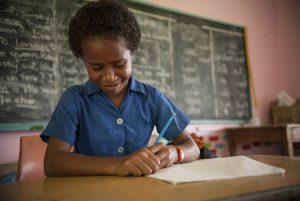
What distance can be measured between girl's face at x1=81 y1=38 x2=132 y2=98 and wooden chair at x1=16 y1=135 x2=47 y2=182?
1.82 ft

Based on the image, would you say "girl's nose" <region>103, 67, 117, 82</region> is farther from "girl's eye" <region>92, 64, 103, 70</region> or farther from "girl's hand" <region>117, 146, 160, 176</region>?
"girl's hand" <region>117, 146, 160, 176</region>

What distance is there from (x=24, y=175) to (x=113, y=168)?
0.70m

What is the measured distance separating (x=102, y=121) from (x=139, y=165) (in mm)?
375

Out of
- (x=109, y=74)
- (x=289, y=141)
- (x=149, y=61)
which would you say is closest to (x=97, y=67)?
(x=109, y=74)

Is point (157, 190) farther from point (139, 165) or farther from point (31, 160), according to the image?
point (31, 160)

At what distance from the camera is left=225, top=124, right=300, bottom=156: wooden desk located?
258 centimetres

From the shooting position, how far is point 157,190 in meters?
0.49

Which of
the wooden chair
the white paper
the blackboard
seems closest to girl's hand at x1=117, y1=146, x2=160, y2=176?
the white paper

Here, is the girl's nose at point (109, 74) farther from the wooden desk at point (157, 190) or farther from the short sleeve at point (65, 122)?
the wooden desk at point (157, 190)

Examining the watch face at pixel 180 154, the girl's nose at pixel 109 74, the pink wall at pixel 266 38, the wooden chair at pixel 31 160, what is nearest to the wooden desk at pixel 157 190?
the watch face at pixel 180 154

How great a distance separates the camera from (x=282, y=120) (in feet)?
10.7

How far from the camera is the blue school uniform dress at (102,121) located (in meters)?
0.99

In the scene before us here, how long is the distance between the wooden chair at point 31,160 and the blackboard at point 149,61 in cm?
52

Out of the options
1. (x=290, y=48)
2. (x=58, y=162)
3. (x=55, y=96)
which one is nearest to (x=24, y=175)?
(x=58, y=162)
